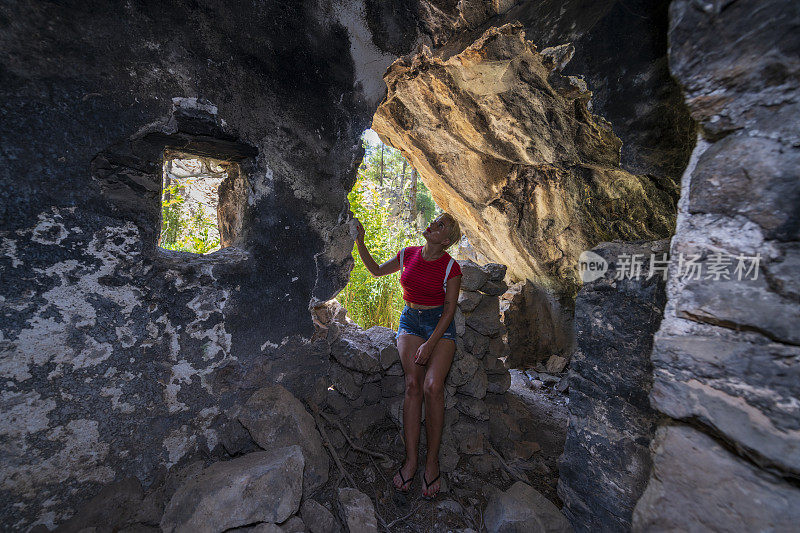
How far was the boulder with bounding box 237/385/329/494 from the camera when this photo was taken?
6.37ft

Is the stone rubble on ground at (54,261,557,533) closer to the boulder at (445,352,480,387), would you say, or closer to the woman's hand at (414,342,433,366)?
the boulder at (445,352,480,387)

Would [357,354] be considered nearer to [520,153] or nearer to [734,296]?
[734,296]

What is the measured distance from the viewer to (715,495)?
116 cm

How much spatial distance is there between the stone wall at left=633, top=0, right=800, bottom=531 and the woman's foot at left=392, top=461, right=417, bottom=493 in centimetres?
121

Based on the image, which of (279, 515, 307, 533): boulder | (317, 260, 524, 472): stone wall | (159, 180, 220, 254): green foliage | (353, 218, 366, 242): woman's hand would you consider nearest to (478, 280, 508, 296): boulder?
(317, 260, 524, 472): stone wall

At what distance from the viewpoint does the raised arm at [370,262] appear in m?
2.44

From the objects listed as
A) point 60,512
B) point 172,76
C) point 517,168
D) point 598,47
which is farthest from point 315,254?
point 517,168

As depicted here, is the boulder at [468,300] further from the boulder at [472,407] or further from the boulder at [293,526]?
the boulder at [293,526]

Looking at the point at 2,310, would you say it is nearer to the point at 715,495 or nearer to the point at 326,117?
the point at 326,117

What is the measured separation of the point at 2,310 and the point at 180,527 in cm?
112

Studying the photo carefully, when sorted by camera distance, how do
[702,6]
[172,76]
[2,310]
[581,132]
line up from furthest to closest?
[581,132] < [172,76] < [2,310] < [702,6]

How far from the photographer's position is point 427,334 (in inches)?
97.7

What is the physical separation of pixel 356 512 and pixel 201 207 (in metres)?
4.60

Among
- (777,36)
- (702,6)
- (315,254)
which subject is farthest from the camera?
(315,254)
